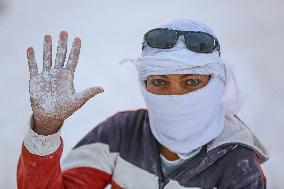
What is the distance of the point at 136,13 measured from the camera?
7277mm

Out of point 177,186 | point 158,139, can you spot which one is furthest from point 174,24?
point 177,186

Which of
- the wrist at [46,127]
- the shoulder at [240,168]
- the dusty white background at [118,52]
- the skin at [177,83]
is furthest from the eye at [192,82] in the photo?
the dusty white background at [118,52]

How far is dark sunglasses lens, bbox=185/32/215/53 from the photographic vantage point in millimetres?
2783

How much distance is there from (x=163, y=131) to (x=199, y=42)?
0.48 m

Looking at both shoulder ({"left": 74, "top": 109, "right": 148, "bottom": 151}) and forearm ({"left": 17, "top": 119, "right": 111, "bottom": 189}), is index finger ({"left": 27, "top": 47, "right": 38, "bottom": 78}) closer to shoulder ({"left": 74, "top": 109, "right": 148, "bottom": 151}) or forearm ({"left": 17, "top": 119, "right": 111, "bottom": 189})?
forearm ({"left": 17, "top": 119, "right": 111, "bottom": 189})

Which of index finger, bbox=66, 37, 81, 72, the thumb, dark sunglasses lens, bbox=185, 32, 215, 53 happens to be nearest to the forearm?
the thumb

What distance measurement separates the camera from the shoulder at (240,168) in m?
2.75

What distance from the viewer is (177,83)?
2822 millimetres

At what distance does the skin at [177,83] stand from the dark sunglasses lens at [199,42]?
131mm

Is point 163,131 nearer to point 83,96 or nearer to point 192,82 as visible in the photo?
point 192,82

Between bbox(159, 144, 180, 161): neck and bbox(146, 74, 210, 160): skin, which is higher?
bbox(146, 74, 210, 160): skin

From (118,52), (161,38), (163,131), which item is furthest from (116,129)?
(118,52)

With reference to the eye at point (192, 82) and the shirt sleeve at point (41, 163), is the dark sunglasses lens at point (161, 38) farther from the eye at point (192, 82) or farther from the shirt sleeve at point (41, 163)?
the shirt sleeve at point (41, 163)

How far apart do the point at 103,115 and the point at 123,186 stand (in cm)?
237
